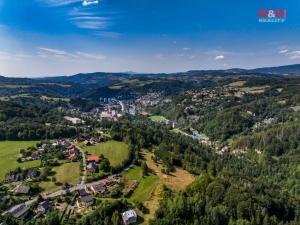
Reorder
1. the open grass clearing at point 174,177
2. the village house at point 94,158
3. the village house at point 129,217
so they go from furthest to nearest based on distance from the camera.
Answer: the village house at point 94,158 → the open grass clearing at point 174,177 → the village house at point 129,217

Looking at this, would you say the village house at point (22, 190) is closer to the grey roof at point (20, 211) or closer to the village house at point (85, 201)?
the grey roof at point (20, 211)

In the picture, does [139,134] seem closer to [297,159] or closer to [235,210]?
[235,210]

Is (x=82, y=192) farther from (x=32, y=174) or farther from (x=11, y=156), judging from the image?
(x=11, y=156)

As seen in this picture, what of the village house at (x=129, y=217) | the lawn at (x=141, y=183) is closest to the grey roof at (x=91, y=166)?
the lawn at (x=141, y=183)

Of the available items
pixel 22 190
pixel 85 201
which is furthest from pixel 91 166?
pixel 85 201

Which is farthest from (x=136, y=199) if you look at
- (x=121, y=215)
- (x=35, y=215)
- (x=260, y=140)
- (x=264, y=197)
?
(x=260, y=140)

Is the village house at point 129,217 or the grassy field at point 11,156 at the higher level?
the grassy field at point 11,156

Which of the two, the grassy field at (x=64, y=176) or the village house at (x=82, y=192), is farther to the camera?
the grassy field at (x=64, y=176)
